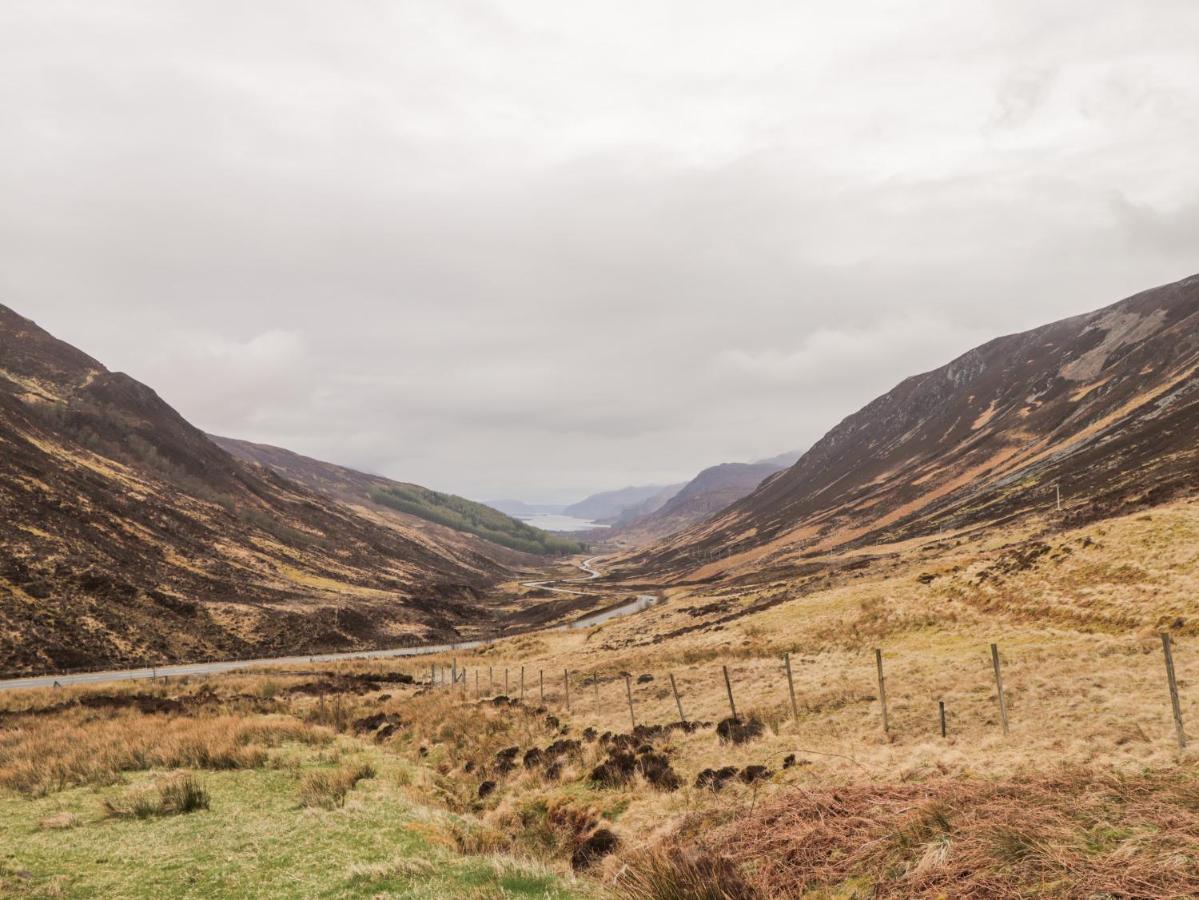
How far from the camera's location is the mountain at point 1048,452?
73.5m

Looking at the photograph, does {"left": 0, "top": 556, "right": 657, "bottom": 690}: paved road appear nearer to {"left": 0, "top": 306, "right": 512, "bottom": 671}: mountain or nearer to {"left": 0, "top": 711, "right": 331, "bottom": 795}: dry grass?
{"left": 0, "top": 306, "right": 512, "bottom": 671}: mountain

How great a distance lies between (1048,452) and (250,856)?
140029 millimetres

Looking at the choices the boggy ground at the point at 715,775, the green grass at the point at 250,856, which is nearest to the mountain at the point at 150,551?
the boggy ground at the point at 715,775

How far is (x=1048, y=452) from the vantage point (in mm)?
116188

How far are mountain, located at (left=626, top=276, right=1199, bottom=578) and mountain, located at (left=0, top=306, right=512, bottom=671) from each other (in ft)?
271

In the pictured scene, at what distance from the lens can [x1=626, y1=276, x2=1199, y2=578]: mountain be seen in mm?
73500

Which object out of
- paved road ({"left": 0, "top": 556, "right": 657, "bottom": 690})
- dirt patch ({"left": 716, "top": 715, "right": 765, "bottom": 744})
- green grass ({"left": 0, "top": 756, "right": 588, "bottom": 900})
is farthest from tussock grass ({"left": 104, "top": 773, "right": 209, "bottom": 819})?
paved road ({"left": 0, "top": 556, "right": 657, "bottom": 690})

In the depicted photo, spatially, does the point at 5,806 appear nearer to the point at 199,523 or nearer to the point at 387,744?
the point at 387,744

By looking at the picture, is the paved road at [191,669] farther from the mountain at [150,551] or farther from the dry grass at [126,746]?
the dry grass at [126,746]

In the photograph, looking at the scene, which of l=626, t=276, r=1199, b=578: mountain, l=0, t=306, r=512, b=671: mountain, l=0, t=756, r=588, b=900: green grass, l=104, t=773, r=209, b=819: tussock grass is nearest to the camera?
l=0, t=756, r=588, b=900: green grass

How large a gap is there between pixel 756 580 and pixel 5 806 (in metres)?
93.5

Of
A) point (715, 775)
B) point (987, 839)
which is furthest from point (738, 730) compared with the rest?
point (987, 839)

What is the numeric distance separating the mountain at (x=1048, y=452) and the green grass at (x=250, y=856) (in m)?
63.2

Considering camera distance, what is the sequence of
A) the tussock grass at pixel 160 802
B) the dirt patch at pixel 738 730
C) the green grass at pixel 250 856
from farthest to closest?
the dirt patch at pixel 738 730 < the tussock grass at pixel 160 802 < the green grass at pixel 250 856
